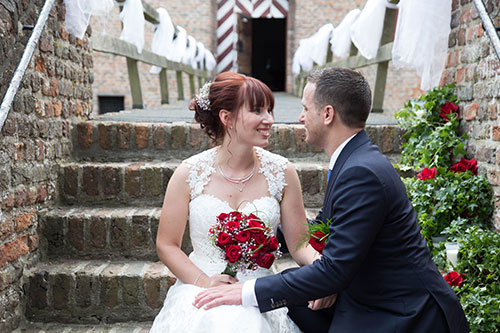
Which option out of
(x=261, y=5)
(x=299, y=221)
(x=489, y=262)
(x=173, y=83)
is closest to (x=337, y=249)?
(x=299, y=221)

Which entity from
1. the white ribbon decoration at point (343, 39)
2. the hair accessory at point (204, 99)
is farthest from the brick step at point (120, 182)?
the white ribbon decoration at point (343, 39)

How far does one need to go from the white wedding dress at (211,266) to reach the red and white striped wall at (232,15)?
38.1ft

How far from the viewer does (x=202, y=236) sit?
1999mm

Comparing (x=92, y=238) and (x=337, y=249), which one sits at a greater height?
(x=337, y=249)

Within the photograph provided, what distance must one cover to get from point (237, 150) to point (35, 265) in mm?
1457

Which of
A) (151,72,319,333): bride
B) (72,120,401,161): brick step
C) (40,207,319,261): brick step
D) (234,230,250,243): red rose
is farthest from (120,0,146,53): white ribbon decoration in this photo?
(234,230,250,243): red rose

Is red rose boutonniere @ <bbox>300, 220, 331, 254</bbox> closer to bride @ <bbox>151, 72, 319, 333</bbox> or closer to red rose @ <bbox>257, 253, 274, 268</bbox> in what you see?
red rose @ <bbox>257, 253, 274, 268</bbox>

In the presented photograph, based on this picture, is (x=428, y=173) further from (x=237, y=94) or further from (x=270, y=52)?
(x=270, y=52)

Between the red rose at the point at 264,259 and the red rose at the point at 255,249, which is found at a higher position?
the red rose at the point at 255,249

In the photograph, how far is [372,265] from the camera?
1.53 m

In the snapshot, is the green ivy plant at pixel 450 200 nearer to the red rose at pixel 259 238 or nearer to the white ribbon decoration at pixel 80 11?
the red rose at pixel 259 238

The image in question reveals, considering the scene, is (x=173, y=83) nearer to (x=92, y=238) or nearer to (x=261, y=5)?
(x=261, y=5)

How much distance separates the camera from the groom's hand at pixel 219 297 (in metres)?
1.63

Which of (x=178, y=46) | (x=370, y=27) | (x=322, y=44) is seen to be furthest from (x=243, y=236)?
(x=322, y=44)
